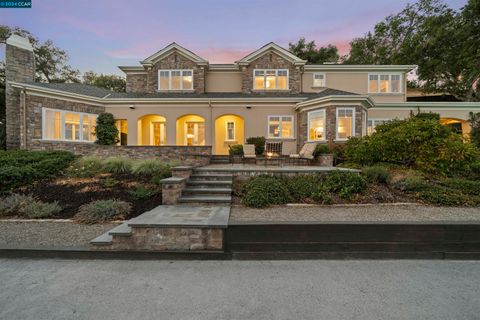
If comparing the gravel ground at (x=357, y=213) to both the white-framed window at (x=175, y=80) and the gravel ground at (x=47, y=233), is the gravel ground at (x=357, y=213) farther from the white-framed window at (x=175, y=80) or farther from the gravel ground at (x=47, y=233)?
the white-framed window at (x=175, y=80)

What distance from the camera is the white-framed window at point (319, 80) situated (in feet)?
50.3

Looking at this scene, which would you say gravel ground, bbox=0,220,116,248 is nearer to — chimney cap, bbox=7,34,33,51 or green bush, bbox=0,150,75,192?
green bush, bbox=0,150,75,192

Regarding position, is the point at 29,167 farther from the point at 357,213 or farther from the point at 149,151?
the point at 357,213

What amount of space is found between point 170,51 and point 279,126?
9.30 metres

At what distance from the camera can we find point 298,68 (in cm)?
1479

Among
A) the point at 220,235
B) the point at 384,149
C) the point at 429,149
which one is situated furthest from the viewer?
the point at 384,149

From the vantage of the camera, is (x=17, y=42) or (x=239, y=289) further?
(x=17, y=42)

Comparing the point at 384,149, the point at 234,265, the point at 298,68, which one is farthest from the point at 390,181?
the point at 298,68

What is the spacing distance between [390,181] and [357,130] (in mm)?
5481

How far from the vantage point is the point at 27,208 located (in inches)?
194

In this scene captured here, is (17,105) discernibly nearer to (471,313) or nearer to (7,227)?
(7,227)

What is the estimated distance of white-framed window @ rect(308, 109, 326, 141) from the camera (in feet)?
37.6

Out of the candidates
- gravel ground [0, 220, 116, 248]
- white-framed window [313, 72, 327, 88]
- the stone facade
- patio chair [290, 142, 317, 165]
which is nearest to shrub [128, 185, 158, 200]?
gravel ground [0, 220, 116, 248]

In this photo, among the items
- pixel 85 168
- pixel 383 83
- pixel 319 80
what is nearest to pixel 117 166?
pixel 85 168
